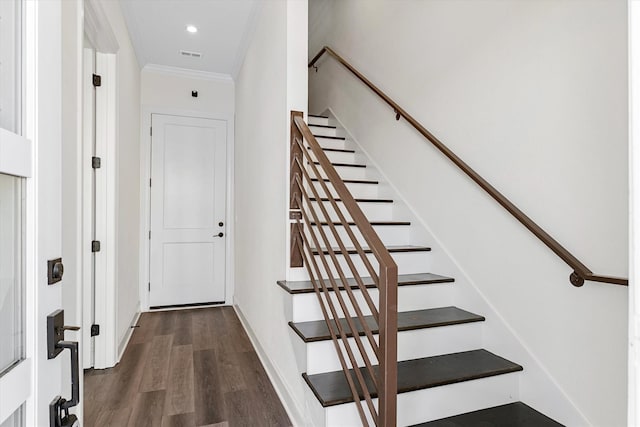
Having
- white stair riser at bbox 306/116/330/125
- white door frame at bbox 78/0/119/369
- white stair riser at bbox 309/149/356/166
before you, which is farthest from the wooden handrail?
white door frame at bbox 78/0/119/369

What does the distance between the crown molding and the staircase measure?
3288 millimetres

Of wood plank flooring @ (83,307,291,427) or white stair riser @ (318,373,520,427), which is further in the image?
wood plank flooring @ (83,307,291,427)

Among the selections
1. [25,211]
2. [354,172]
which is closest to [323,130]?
[354,172]

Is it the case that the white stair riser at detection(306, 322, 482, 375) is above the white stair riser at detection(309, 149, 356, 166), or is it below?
below

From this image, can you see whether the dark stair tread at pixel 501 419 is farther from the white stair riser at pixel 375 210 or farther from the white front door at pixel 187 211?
the white front door at pixel 187 211

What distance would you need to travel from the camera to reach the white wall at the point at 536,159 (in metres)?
1.46

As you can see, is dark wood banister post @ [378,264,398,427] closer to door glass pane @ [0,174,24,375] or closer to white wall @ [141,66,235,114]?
door glass pane @ [0,174,24,375]

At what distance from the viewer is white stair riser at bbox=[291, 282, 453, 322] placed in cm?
197

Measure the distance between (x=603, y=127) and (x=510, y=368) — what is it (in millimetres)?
1190

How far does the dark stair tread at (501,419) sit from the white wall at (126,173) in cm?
252

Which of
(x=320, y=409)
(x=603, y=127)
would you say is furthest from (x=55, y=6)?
(x=603, y=127)

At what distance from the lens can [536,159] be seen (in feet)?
5.85

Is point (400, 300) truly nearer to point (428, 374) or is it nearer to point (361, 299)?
point (361, 299)

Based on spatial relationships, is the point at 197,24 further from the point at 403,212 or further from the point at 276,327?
the point at 276,327
